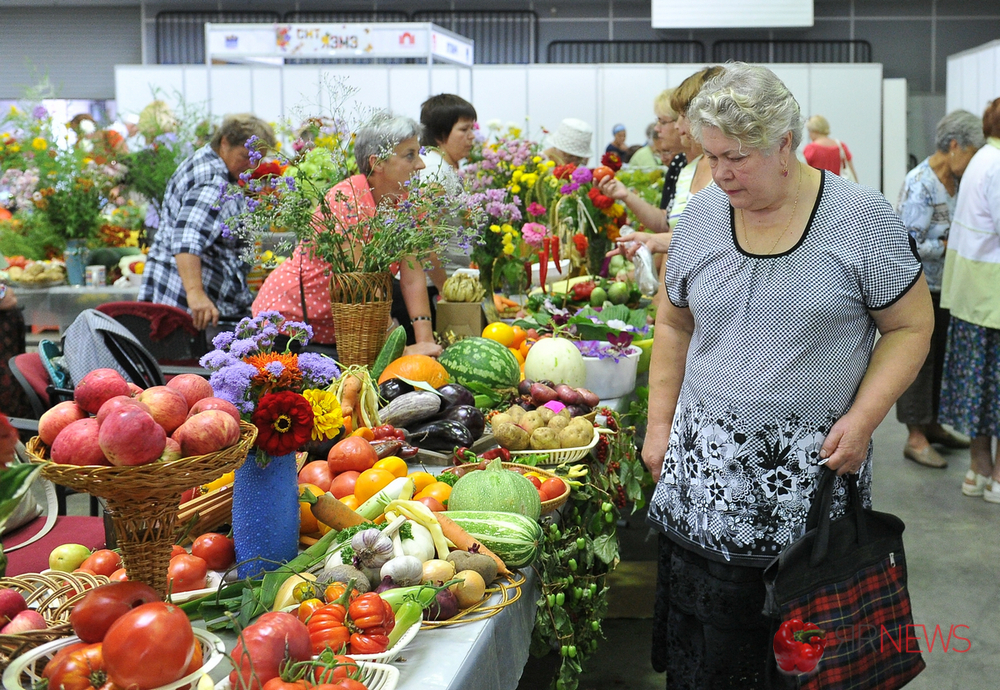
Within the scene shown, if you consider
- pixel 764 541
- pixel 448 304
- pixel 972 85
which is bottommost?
pixel 764 541

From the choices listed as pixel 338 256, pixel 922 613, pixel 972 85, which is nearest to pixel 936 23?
pixel 972 85

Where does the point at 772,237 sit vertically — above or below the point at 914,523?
above

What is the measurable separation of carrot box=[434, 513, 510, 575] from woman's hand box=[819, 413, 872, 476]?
1.97 ft

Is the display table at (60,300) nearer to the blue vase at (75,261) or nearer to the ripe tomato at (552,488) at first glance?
the blue vase at (75,261)

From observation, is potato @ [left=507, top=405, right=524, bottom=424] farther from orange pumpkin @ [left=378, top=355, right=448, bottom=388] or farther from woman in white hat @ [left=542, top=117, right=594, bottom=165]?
woman in white hat @ [left=542, top=117, right=594, bottom=165]

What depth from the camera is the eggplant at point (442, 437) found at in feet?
6.79

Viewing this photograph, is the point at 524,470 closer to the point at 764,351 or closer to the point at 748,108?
the point at 764,351

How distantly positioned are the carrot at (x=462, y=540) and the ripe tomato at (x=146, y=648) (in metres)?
0.58

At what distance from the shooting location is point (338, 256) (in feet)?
8.20

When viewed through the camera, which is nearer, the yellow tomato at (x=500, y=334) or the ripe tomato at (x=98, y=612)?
the ripe tomato at (x=98, y=612)

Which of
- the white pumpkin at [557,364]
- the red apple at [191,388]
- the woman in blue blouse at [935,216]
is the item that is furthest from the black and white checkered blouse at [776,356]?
the woman in blue blouse at [935,216]

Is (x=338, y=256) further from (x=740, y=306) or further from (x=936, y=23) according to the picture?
(x=936, y=23)

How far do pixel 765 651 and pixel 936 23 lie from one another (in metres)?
13.5

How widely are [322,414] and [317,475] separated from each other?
40 cm
